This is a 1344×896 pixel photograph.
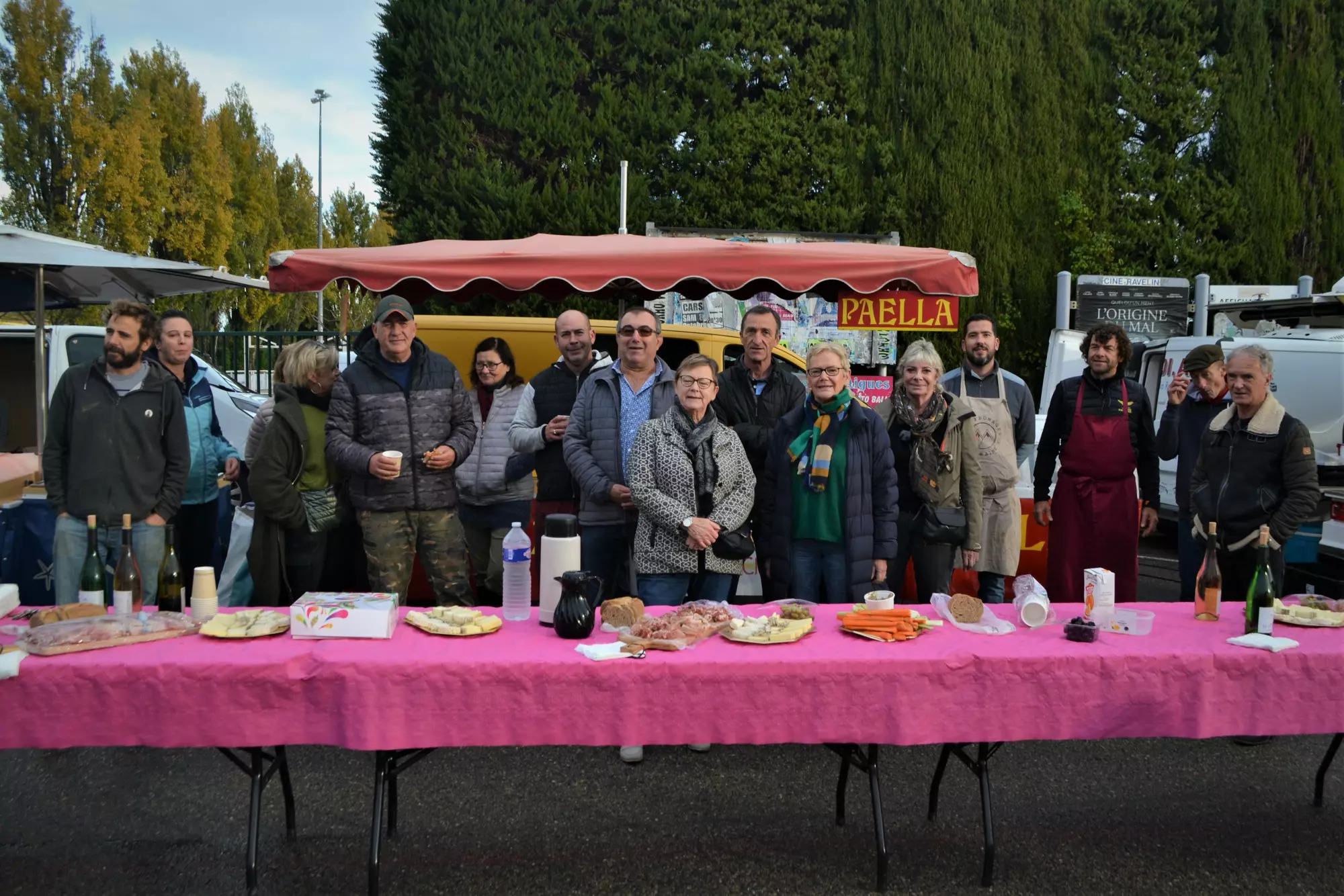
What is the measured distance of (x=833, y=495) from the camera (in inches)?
154

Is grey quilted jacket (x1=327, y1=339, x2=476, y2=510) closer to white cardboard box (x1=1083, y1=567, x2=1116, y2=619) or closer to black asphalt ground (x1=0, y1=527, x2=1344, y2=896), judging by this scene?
black asphalt ground (x1=0, y1=527, x2=1344, y2=896)

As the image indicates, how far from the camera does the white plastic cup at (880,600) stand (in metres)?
3.20

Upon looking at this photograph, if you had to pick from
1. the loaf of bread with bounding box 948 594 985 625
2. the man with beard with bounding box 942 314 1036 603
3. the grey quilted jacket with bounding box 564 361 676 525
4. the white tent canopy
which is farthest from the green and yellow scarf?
the white tent canopy

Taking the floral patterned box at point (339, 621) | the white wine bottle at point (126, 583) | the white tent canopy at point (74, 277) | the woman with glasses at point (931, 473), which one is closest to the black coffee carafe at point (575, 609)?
the floral patterned box at point (339, 621)

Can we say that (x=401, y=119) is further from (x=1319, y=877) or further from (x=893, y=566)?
(x=1319, y=877)

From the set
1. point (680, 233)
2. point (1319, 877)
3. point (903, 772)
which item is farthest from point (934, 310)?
point (680, 233)

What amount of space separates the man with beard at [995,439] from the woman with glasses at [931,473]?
366mm

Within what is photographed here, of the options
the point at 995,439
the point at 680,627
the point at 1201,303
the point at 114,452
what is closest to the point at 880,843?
the point at 680,627

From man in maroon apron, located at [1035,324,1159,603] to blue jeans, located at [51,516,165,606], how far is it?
4.17 m

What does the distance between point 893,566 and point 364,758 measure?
239cm

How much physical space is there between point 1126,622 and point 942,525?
1183 millimetres

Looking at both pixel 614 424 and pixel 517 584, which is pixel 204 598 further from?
pixel 614 424

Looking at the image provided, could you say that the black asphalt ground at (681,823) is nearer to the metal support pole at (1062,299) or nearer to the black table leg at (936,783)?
the black table leg at (936,783)

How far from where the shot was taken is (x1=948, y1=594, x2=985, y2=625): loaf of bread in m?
3.15
